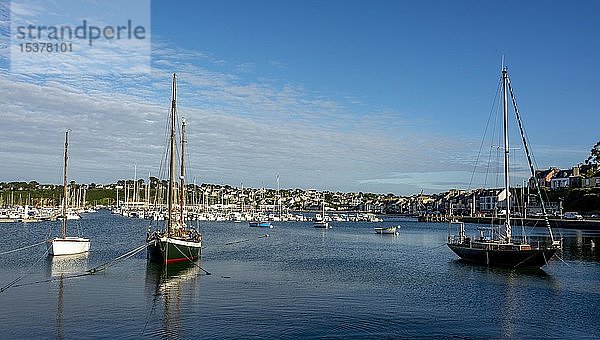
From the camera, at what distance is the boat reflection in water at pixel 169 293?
22031 mm

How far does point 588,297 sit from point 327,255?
27649 mm

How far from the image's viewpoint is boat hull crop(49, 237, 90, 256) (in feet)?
147

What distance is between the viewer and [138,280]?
33.9 m

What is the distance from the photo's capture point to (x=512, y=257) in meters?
40.8

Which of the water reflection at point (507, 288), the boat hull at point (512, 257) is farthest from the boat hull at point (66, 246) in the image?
the boat hull at point (512, 257)

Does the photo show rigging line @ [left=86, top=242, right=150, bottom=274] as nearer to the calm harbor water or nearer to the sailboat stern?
the calm harbor water

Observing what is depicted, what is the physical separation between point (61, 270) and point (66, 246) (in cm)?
842

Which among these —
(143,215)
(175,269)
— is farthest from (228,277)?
(143,215)

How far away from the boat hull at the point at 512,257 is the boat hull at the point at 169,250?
69.7 ft

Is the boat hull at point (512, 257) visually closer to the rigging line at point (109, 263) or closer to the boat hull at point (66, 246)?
the rigging line at point (109, 263)

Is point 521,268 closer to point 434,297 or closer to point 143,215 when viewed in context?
point 434,297

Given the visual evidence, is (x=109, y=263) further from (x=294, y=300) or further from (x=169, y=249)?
(x=294, y=300)

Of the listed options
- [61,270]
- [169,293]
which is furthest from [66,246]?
[169,293]

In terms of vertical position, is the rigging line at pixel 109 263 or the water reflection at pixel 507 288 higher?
the rigging line at pixel 109 263
